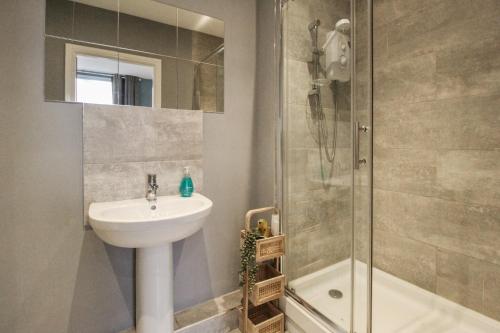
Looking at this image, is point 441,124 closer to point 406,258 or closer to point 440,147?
point 440,147

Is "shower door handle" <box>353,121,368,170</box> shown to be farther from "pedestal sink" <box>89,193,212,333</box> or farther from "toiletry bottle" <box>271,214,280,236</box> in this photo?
"pedestal sink" <box>89,193,212,333</box>

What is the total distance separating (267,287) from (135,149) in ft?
3.60

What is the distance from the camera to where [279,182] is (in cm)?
170

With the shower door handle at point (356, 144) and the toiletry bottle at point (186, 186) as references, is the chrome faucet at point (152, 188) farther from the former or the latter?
the shower door handle at point (356, 144)

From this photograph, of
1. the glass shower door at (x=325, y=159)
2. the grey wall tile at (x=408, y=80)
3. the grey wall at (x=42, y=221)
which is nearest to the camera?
the grey wall at (x=42, y=221)

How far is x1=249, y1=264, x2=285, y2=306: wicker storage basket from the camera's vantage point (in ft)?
4.71

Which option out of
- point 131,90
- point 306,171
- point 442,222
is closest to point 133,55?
point 131,90

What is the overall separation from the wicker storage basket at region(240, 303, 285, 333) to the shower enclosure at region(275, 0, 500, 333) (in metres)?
0.08

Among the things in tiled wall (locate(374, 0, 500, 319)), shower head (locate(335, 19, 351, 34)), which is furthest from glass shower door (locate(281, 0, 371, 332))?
tiled wall (locate(374, 0, 500, 319))

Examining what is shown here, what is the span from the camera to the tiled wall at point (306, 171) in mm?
1490

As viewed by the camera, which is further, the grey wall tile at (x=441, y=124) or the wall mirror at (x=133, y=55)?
the grey wall tile at (x=441, y=124)

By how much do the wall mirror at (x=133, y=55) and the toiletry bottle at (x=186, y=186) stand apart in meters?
0.42

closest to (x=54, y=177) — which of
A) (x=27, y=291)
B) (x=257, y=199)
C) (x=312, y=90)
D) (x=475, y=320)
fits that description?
(x=27, y=291)

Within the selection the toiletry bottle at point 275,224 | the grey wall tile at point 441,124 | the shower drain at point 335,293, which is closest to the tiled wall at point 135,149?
the toiletry bottle at point 275,224
